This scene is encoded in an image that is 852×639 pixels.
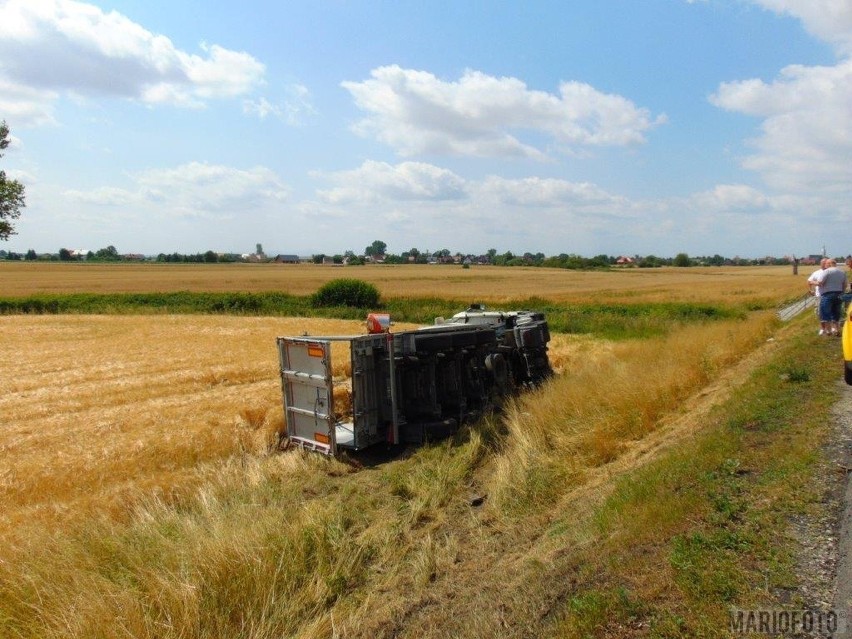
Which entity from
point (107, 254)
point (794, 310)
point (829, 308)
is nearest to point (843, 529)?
point (829, 308)

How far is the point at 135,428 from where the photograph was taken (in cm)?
941

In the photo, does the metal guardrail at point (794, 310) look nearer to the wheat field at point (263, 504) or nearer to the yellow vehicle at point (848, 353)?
the wheat field at point (263, 504)

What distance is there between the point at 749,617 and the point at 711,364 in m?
8.90

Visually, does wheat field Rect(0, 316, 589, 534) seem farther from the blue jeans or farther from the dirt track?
the dirt track

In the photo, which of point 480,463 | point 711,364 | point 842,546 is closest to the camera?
point 842,546

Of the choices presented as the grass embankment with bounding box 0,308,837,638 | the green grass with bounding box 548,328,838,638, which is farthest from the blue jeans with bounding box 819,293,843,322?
the green grass with bounding box 548,328,838,638

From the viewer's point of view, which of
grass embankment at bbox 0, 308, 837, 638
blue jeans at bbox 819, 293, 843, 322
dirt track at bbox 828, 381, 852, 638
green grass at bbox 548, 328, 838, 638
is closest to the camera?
dirt track at bbox 828, 381, 852, 638

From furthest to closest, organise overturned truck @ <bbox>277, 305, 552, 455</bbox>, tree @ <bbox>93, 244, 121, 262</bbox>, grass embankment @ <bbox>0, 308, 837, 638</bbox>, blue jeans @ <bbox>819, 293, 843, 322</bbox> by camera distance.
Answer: tree @ <bbox>93, 244, 121, 262</bbox>, blue jeans @ <bbox>819, 293, 843, 322</bbox>, overturned truck @ <bbox>277, 305, 552, 455</bbox>, grass embankment @ <bbox>0, 308, 837, 638</bbox>

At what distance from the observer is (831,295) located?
12.3 m

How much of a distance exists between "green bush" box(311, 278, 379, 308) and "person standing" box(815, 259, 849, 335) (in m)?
30.4

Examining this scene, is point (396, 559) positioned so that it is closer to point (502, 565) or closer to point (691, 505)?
A: point (502, 565)

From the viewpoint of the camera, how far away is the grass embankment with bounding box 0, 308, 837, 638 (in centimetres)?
381

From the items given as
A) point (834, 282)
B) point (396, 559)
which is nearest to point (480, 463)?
point (396, 559)

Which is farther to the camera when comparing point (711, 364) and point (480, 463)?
point (711, 364)
